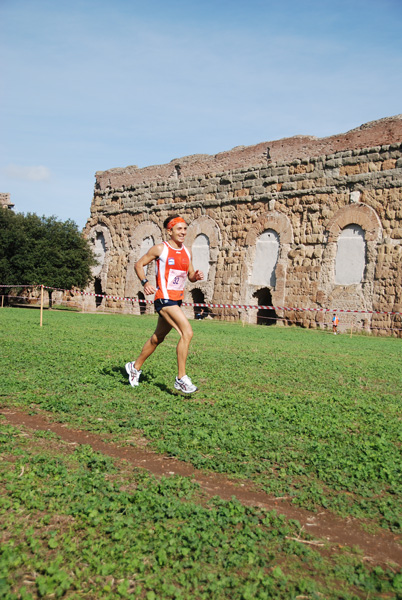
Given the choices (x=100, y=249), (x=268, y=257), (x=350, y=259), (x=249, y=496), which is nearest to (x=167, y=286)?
(x=249, y=496)

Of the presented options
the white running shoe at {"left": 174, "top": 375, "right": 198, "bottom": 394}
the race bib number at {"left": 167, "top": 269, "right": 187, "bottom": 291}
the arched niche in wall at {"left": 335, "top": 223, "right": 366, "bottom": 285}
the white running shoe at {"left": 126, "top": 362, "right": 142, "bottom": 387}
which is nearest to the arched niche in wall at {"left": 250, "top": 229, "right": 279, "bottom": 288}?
the arched niche in wall at {"left": 335, "top": 223, "right": 366, "bottom": 285}

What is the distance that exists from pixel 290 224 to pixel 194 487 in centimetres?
1960

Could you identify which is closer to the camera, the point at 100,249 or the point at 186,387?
the point at 186,387

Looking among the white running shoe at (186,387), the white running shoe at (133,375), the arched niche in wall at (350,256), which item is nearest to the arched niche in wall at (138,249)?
the arched niche in wall at (350,256)

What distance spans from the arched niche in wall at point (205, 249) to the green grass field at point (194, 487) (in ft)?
57.9

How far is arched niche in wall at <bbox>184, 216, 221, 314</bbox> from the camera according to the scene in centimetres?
2481

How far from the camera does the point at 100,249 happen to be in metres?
30.5

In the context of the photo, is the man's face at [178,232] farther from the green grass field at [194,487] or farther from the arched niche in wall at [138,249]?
the arched niche in wall at [138,249]

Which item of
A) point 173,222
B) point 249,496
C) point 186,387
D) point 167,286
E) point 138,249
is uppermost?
point 138,249

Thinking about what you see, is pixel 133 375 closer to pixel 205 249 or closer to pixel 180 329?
pixel 180 329

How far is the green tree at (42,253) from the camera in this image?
90.0 ft

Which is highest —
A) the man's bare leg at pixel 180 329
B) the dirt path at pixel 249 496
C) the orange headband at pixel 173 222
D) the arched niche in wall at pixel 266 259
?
the arched niche in wall at pixel 266 259

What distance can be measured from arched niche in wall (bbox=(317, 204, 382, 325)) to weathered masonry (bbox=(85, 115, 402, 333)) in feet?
0.12

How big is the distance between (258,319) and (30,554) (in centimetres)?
2131
